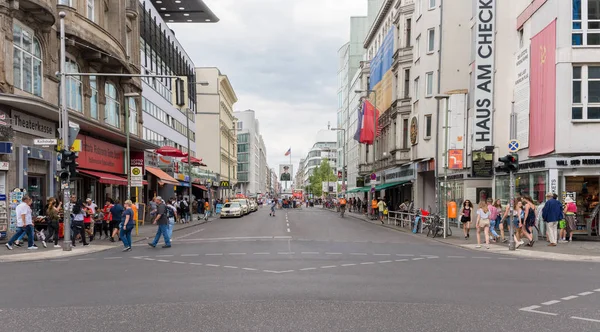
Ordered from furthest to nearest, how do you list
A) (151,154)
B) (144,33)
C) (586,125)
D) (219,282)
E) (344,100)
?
(344,100), (144,33), (151,154), (586,125), (219,282)

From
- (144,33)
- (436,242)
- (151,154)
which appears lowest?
(436,242)

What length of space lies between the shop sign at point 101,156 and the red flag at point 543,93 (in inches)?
815

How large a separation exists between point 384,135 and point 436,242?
29.8 meters

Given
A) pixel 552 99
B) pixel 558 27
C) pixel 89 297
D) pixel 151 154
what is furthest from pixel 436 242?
pixel 151 154

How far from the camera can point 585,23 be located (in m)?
20.7

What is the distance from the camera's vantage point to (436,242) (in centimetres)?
2098

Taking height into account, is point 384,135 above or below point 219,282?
above

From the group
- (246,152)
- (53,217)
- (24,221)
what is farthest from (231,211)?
(246,152)

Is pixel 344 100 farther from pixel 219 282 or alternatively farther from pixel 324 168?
pixel 219 282

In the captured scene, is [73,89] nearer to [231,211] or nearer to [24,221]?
[24,221]

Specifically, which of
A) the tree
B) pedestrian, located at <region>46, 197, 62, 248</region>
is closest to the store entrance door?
pedestrian, located at <region>46, 197, 62, 248</region>

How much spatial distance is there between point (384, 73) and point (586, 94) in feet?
91.3

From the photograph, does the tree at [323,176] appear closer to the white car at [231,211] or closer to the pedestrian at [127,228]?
the white car at [231,211]

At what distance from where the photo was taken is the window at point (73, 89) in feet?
84.5
